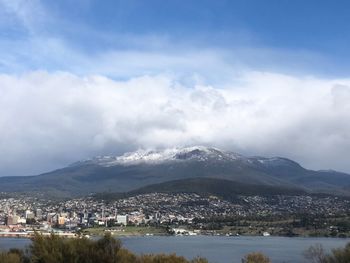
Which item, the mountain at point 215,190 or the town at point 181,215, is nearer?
the town at point 181,215

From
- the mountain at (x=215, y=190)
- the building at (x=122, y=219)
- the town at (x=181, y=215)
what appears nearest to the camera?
the town at (x=181, y=215)

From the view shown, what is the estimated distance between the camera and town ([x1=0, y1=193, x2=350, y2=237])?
122 metres

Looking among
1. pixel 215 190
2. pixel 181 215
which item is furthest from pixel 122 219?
pixel 215 190

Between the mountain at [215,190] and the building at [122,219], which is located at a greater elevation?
the mountain at [215,190]

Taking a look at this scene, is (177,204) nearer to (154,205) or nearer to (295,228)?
(154,205)

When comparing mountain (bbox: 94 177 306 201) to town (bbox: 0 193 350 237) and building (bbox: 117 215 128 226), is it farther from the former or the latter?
building (bbox: 117 215 128 226)

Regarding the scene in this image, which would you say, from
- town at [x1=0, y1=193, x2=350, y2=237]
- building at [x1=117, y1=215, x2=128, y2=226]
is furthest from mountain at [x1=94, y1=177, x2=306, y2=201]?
building at [x1=117, y1=215, x2=128, y2=226]

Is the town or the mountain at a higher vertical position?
the mountain

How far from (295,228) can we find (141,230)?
31.3 metres

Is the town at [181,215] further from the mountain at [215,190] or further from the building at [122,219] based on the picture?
the mountain at [215,190]

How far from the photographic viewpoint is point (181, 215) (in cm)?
15550

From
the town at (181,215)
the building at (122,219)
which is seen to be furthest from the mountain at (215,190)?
the building at (122,219)

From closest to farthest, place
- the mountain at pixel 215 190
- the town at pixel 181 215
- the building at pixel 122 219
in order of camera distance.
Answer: the town at pixel 181 215
the building at pixel 122 219
the mountain at pixel 215 190

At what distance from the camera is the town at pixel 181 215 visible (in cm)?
12175
